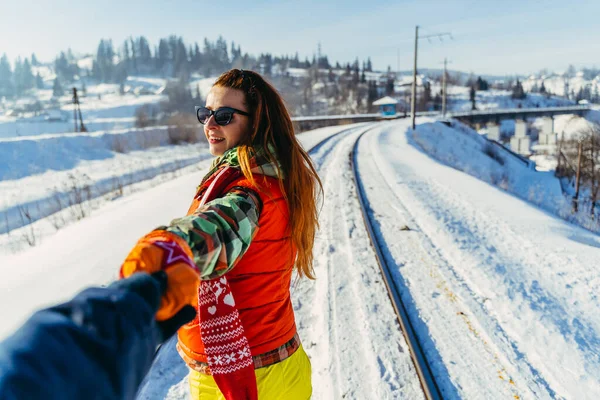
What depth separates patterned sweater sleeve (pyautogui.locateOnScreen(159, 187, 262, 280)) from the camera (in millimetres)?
1035

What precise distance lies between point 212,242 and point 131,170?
22526mm

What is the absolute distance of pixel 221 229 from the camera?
1.14 m

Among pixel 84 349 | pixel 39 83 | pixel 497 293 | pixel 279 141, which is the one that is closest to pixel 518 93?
pixel 497 293

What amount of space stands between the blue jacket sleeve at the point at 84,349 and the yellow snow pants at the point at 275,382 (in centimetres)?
91

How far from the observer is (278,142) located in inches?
64.9

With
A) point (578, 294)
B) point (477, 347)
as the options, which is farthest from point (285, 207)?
point (578, 294)

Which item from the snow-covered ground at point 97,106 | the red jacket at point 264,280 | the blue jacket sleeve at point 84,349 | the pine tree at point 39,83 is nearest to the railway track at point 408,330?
the red jacket at point 264,280

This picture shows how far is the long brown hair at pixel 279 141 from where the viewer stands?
5.16ft

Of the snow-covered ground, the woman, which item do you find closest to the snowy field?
the woman

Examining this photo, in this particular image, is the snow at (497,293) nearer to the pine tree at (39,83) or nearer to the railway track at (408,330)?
the railway track at (408,330)

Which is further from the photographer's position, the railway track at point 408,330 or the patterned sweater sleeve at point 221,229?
the railway track at point 408,330

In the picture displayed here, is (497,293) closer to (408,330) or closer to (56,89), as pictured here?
(408,330)

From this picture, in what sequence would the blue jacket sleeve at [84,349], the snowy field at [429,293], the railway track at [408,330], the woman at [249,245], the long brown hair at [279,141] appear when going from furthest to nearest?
the snowy field at [429,293], the railway track at [408,330], the long brown hair at [279,141], the woman at [249,245], the blue jacket sleeve at [84,349]

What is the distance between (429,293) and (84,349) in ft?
15.7
